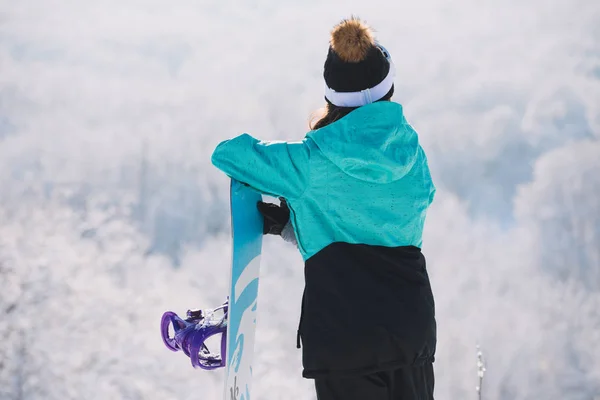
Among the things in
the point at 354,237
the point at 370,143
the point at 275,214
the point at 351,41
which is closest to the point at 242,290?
the point at 275,214

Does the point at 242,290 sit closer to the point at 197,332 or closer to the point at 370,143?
the point at 197,332

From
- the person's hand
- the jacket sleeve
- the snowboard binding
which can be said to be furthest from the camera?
the snowboard binding

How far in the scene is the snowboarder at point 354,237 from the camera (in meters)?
2.37

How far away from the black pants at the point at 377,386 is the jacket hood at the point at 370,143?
23.3 inches

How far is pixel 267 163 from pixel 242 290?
782 millimetres

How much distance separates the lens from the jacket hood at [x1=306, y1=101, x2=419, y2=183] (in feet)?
7.77

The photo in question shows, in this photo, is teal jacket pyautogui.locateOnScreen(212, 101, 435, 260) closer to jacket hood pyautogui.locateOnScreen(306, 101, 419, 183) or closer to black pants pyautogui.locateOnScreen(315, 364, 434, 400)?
jacket hood pyautogui.locateOnScreen(306, 101, 419, 183)

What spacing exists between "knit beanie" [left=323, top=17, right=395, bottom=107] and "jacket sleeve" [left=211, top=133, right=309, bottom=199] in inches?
10.4

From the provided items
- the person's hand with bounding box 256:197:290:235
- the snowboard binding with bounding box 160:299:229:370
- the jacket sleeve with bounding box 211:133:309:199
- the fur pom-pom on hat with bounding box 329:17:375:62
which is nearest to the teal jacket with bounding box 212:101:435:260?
the jacket sleeve with bounding box 211:133:309:199

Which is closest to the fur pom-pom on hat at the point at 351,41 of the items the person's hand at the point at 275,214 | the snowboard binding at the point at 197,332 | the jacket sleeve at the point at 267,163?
the jacket sleeve at the point at 267,163

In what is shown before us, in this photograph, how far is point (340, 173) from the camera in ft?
7.84

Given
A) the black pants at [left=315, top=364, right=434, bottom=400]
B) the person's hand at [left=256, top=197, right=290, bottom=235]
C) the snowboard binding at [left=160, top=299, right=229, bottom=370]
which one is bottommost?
the black pants at [left=315, top=364, right=434, bottom=400]

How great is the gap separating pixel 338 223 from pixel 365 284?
20 centimetres

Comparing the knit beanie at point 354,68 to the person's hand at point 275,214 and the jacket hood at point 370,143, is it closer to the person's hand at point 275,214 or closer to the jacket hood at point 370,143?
the jacket hood at point 370,143
